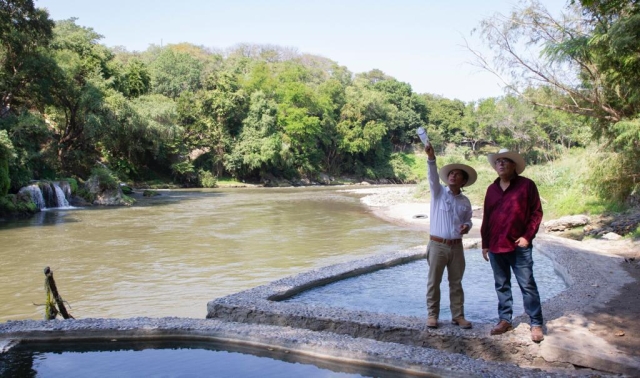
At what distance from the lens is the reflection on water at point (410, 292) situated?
6902 millimetres

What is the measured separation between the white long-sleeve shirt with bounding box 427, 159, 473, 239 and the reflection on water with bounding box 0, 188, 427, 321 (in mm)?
4383

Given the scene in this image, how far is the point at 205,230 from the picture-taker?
19109 millimetres

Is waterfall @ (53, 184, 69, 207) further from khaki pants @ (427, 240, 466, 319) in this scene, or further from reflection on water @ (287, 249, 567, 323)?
khaki pants @ (427, 240, 466, 319)

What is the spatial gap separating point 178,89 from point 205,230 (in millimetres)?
42192

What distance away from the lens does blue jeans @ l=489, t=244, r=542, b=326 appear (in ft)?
16.5

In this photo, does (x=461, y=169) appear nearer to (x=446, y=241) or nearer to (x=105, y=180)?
(x=446, y=241)

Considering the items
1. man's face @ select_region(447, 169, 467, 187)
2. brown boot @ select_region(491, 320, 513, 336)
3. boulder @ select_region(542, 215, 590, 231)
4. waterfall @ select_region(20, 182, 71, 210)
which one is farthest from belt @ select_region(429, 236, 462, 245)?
waterfall @ select_region(20, 182, 71, 210)

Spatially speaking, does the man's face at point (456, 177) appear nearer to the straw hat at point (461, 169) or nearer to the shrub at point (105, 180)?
the straw hat at point (461, 169)

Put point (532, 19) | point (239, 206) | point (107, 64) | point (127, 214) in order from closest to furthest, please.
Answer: point (532, 19), point (127, 214), point (239, 206), point (107, 64)

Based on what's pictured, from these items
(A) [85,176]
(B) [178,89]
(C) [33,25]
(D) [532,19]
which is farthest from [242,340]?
(B) [178,89]

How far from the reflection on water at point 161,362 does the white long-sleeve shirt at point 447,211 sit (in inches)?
62.4

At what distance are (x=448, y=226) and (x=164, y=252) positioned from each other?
10.8m

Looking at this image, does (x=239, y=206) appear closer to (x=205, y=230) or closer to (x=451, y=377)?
(x=205, y=230)

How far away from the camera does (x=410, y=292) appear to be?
7938 mm
